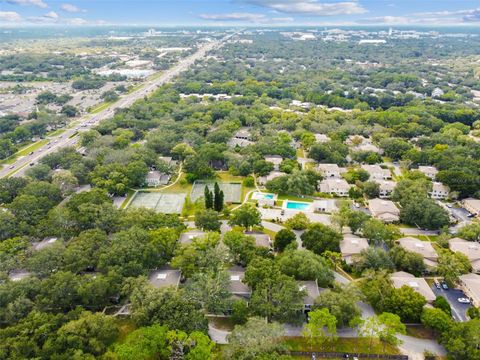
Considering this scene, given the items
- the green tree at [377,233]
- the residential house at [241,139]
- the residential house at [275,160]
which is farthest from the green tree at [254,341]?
the residential house at [241,139]

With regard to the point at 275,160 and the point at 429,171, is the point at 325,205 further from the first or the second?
the point at 429,171

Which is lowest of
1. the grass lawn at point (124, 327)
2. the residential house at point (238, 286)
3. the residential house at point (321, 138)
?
the grass lawn at point (124, 327)

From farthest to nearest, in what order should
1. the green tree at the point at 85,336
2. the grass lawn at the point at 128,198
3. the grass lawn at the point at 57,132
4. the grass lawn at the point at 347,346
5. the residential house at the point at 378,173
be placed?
1. the grass lawn at the point at 57,132
2. the residential house at the point at 378,173
3. the grass lawn at the point at 128,198
4. the grass lawn at the point at 347,346
5. the green tree at the point at 85,336

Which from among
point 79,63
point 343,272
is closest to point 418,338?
point 343,272

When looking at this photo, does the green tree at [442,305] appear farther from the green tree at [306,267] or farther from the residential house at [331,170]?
the residential house at [331,170]

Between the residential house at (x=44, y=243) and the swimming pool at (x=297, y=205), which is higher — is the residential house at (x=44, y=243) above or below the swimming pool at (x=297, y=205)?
above

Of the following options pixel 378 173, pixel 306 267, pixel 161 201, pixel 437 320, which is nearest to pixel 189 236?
pixel 306 267

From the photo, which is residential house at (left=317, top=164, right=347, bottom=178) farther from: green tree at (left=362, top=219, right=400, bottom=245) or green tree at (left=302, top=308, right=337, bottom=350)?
green tree at (left=302, top=308, right=337, bottom=350)
